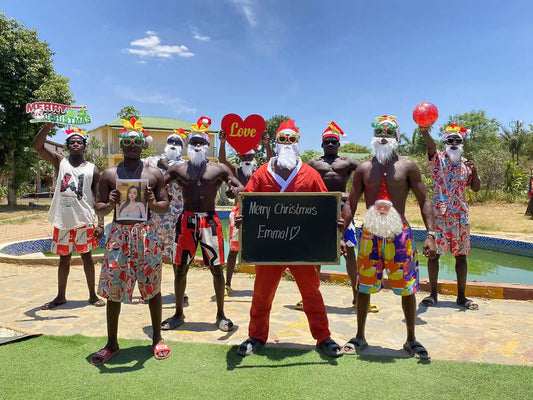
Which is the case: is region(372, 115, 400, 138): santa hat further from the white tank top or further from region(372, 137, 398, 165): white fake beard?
the white tank top

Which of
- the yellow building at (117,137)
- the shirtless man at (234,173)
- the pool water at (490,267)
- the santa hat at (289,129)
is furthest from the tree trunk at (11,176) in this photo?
the santa hat at (289,129)

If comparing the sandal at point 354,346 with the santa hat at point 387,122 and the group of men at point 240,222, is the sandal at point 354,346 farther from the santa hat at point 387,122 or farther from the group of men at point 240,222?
the santa hat at point 387,122

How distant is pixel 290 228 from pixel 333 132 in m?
1.76

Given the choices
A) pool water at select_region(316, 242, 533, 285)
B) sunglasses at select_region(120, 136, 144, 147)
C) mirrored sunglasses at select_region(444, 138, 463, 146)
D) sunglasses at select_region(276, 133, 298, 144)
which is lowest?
Result: pool water at select_region(316, 242, 533, 285)

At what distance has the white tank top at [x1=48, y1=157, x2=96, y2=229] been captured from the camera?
4.71 m

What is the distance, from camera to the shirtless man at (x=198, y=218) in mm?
4043

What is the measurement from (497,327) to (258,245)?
9.14 ft

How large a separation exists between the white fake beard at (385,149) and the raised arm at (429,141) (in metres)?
0.94

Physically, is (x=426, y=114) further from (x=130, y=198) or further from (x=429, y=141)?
(x=130, y=198)

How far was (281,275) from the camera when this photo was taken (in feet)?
11.6

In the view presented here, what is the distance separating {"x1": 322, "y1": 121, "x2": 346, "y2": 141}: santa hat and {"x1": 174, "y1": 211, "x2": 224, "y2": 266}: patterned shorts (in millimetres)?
1742

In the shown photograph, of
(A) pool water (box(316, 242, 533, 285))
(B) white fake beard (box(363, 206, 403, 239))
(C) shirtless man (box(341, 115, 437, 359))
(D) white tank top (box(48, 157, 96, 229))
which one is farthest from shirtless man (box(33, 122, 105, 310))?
(A) pool water (box(316, 242, 533, 285))

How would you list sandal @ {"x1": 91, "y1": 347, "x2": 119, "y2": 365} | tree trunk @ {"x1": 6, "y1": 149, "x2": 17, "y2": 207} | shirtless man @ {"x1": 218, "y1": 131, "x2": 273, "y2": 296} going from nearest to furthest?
1. sandal @ {"x1": 91, "y1": 347, "x2": 119, "y2": 365}
2. shirtless man @ {"x1": 218, "y1": 131, "x2": 273, "y2": 296}
3. tree trunk @ {"x1": 6, "y1": 149, "x2": 17, "y2": 207}

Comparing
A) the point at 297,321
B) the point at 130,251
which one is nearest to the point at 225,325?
the point at 297,321
